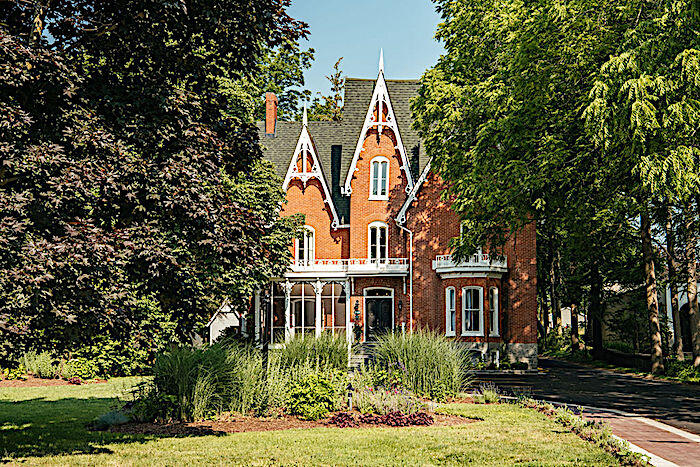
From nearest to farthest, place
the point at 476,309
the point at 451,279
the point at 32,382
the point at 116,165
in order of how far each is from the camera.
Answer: the point at 116,165, the point at 32,382, the point at 476,309, the point at 451,279

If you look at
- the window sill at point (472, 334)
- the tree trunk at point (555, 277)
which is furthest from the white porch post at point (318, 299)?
the tree trunk at point (555, 277)

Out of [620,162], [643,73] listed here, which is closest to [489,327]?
[620,162]

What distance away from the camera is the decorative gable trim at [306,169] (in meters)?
37.4

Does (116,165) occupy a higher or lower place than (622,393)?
higher

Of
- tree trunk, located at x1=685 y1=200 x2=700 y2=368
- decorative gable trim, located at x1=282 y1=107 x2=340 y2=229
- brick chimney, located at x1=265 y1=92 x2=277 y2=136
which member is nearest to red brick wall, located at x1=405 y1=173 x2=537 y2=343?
decorative gable trim, located at x1=282 y1=107 x2=340 y2=229

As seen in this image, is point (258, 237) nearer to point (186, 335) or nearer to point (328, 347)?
point (186, 335)

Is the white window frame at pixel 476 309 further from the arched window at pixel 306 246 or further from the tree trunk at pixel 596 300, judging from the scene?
the arched window at pixel 306 246

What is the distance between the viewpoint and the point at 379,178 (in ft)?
122

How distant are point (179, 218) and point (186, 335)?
209 cm

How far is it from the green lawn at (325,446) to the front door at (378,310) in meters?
22.1

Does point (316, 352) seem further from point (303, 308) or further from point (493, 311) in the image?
point (303, 308)

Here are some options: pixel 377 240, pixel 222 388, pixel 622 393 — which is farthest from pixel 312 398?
pixel 377 240

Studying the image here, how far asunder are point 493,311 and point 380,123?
1207 centimetres

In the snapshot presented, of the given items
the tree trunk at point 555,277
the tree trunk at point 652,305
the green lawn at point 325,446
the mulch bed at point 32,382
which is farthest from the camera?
the tree trunk at point 555,277
